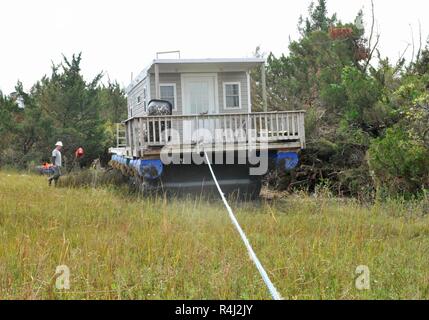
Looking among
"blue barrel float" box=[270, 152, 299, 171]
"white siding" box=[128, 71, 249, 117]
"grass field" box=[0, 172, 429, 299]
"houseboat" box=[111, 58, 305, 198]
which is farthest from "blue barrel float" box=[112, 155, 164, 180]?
"white siding" box=[128, 71, 249, 117]

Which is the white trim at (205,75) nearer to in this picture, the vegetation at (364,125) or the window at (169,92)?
the window at (169,92)

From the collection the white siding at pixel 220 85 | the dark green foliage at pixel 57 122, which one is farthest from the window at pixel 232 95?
the dark green foliage at pixel 57 122

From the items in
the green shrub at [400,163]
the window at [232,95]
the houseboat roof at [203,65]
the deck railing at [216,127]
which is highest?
the houseboat roof at [203,65]

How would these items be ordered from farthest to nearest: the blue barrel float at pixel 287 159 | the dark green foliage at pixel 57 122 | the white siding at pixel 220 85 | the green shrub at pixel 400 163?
the dark green foliage at pixel 57 122 < the white siding at pixel 220 85 < the blue barrel float at pixel 287 159 < the green shrub at pixel 400 163

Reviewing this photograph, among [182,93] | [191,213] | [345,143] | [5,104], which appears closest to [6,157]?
[5,104]

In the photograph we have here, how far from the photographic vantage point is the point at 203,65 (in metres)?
14.4

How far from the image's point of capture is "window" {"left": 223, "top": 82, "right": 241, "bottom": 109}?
1523 cm

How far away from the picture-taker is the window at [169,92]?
1495 centimetres

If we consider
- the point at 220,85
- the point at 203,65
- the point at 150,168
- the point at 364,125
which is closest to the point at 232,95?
the point at 220,85

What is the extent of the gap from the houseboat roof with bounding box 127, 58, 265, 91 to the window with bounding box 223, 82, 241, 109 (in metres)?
0.50

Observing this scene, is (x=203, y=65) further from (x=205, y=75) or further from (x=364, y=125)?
(x=364, y=125)

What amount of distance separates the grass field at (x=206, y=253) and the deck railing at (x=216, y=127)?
2839 millimetres

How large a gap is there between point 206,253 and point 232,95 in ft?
35.7
